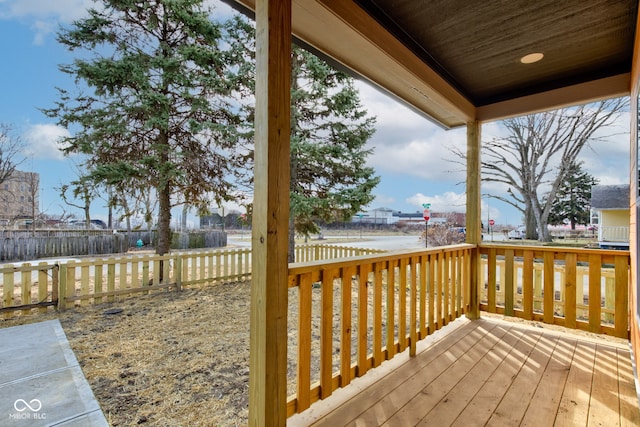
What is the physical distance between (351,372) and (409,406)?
0.37m

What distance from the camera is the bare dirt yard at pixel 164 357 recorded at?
197 cm

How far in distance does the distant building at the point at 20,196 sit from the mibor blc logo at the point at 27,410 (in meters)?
8.38

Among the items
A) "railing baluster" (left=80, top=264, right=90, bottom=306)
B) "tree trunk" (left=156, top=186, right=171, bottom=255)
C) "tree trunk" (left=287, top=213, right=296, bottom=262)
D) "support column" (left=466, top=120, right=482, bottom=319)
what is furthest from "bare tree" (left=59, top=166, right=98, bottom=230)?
"support column" (left=466, top=120, right=482, bottom=319)

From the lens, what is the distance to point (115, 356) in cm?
280

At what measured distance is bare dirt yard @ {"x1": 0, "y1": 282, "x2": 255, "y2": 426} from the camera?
6.47 ft

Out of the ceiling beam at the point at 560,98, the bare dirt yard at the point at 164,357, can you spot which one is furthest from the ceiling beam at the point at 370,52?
the bare dirt yard at the point at 164,357

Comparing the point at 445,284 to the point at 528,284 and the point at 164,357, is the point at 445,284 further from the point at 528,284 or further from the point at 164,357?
the point at 164,357

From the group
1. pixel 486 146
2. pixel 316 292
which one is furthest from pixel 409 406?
pixel 486 146

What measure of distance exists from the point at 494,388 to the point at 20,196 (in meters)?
11.3

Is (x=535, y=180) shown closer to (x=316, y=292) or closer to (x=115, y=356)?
(x=316, y=292)

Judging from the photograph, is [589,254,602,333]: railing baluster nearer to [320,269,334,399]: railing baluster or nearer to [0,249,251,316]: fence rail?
[320,269,334,399]: railing baluster

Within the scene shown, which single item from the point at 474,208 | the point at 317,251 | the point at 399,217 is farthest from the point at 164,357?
the point at 317,251

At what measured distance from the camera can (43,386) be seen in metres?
2.11

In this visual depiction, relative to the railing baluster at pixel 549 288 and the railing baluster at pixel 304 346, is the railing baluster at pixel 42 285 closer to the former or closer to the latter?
the railing baluster at pixel 304 346
